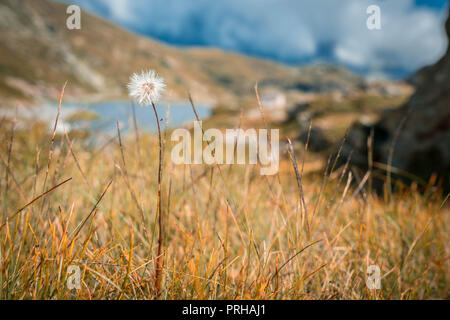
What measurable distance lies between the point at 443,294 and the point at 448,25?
239 inches

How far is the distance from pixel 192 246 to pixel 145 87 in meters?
0.65

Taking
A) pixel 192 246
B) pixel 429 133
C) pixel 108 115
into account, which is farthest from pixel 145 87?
pixel 429 133

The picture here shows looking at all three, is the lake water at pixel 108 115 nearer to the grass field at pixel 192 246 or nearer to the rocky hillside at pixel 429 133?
the grass field at pixel 192 246

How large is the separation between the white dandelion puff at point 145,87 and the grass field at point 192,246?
138 mm

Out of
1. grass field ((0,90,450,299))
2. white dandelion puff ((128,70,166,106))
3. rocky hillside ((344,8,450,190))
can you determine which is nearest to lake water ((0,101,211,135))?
grass field ((0,90,450,299))

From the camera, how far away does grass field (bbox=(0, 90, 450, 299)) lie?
875mm

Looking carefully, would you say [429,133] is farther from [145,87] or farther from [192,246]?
[145,87]

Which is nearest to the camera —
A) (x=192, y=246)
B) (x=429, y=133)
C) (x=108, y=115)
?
(x=192, y=246)

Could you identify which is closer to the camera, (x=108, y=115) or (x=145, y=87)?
(x=145, y=87)

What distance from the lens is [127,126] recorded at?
2.80 metres

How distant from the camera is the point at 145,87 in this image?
750 mm

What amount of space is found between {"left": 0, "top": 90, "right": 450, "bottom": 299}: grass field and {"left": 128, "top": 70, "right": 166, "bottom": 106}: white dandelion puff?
138 mm

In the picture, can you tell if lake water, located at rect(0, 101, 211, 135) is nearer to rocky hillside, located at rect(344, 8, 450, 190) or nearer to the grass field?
the grass field
